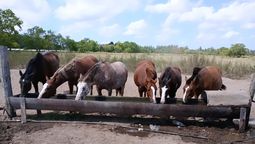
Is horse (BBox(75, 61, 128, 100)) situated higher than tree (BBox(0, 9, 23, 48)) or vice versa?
tree (BBox(0, 9, 23, 48))

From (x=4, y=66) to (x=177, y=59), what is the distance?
18.2 m

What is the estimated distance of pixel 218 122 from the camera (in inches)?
336

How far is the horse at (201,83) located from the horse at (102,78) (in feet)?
7.64

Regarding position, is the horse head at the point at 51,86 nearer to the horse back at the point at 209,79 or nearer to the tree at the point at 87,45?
the horse back at the point at 209,79

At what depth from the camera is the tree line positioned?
1764 inches

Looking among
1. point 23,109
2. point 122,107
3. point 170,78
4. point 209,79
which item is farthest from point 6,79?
point 209,79

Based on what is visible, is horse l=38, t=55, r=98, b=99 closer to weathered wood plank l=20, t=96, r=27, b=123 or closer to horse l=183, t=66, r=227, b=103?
weathered wood plank l=20, t=96, r=27, b=123

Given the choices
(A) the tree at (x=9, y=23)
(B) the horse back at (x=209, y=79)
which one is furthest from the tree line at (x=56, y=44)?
(B) the horse back at (x=209, y=79)

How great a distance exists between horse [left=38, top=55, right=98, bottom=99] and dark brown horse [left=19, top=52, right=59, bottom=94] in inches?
24.2

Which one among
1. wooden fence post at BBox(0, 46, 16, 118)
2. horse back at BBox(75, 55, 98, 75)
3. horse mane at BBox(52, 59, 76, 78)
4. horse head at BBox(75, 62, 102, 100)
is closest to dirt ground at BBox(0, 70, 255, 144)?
wooden fence post at BBox(0, 46, 16, 118)

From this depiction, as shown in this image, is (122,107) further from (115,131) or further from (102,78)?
(102,78)

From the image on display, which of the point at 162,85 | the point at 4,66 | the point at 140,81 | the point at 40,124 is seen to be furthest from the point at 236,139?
the point at 4,66

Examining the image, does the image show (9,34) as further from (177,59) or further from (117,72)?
(117,72)

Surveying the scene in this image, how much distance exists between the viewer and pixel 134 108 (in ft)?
26.6
